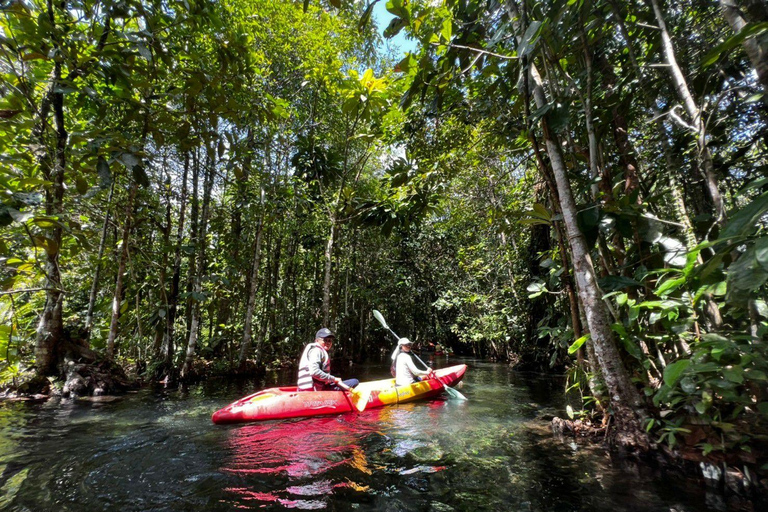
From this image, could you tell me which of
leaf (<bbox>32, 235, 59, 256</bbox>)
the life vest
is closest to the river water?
the life vest

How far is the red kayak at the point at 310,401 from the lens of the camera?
214 inches

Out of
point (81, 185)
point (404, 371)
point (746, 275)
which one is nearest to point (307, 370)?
point (404, 371)

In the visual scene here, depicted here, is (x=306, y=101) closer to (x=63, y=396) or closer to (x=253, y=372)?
(x=253, y=372)

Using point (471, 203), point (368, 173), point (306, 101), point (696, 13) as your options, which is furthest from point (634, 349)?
point (368, 173)

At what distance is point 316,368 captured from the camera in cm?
623

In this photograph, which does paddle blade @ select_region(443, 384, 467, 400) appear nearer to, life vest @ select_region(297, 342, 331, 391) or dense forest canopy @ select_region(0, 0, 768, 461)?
dense forest canopy @ select_region(0, 0, 768, 461)

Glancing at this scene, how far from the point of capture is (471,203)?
11.7 metres

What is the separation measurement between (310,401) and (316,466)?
2220 mm

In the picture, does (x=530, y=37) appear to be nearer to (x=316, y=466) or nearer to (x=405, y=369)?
(x=316, y=466)

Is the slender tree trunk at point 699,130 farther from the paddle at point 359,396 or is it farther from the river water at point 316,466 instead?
the paddle at point 359,396

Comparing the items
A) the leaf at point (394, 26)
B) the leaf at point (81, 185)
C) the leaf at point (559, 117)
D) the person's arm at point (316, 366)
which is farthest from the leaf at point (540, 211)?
the person's arm at point (316, 366)

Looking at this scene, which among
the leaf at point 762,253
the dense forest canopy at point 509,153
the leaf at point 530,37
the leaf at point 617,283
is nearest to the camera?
the leaf at point 762,253

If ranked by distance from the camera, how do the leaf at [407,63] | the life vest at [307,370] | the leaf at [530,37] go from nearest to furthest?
the leaf at [530,37], the leaf at [407,63], the life vest at [307,370]

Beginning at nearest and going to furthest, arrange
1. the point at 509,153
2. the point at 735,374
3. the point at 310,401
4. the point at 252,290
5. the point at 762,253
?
the point at 762,253, the point at 735,374, the point at 310,401, the point at 509,153, the point at 252,290
